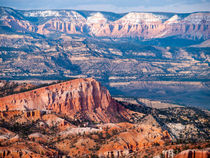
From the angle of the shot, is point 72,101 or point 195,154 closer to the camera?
point 195,154

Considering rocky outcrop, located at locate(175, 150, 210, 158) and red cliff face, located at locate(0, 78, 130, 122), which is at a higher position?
rocky outcrop, located at locate(175, 150, 210, 158)

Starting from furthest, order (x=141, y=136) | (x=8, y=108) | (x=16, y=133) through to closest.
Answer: (x=8, y=108)
(x=16, y=133)
(x=141, y=136)

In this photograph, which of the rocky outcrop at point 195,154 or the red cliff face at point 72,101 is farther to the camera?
the red cliff face at point 72,101

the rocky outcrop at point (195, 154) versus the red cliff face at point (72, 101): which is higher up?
the rocky outcrop at point (195, 154)

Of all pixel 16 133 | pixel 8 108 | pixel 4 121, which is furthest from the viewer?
pixel 8 108

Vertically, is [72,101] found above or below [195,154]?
below

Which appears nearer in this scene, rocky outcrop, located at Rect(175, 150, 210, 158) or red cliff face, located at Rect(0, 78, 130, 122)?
rocky outcrop, located at Rect(175, 150, 210, 158)

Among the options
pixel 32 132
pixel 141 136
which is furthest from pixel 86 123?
pixel 141 136

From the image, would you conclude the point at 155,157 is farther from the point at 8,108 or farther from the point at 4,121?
the point at 8,108
